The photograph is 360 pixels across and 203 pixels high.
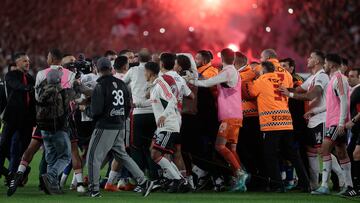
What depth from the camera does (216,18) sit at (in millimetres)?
119875

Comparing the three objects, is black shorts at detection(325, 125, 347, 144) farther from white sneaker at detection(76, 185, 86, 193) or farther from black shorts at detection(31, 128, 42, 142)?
black shorts at detection(31, 128, 42, 142)

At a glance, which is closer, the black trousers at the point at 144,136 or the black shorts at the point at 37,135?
the black shorts at the point at 37,135

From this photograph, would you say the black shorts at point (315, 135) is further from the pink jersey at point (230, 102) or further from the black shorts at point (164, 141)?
the black shorts at point (164, 141)

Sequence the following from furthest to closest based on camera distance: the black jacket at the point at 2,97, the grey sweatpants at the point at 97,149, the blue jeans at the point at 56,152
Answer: the black jacket at the point at 2,97 → the blue jeans at the point at 56,152 → the grey sweatpants at the point at 97,149

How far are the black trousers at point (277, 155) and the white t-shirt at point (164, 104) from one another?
1.77m

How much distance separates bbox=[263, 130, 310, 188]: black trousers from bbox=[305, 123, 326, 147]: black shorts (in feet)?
2.08

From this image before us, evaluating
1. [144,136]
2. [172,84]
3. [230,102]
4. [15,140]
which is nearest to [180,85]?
[172,84]

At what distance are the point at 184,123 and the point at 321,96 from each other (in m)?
2.41

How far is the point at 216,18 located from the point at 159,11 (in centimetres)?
1443

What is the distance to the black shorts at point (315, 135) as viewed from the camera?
23.2 metres

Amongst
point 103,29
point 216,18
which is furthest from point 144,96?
point 216,18

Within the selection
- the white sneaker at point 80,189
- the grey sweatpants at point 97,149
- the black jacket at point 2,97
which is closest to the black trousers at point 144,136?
the white sneaker at point 80,189

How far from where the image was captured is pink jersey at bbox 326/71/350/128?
21.7 m

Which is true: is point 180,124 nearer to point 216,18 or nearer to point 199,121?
point 199,121
